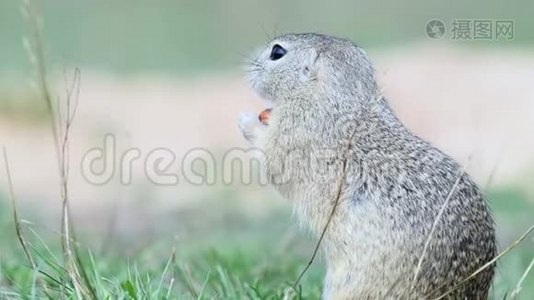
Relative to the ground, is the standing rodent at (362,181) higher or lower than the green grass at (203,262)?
higher

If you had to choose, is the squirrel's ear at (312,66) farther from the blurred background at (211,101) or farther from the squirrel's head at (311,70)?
the blurred background at (211,101)

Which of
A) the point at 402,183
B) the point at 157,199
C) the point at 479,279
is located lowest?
the point at 157,199

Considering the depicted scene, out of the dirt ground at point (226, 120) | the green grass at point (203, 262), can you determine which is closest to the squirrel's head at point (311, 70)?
the green grass at point (203, 262)

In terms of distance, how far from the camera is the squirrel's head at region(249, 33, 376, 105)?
532 centimetres

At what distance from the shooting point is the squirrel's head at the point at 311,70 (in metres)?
5.32

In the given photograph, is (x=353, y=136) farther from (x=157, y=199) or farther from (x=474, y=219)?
(x=157, y=199)

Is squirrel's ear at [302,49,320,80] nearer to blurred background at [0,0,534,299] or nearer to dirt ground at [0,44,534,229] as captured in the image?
blurred background at [0,0,534,299]

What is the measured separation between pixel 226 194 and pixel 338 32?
22.8ft

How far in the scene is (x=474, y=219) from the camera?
4754 mm

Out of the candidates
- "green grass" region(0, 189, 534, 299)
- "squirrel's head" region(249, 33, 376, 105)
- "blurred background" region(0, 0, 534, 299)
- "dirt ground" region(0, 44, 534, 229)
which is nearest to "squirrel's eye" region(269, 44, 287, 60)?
"squirrel's head" region(249, 33, 376, 105)

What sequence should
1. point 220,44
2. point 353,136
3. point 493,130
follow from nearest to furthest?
point 353,136 → point 493,130 → point 220,44

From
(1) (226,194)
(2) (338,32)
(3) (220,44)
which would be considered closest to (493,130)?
(1) (226,194)

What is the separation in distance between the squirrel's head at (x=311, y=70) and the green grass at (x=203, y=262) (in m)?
0.84

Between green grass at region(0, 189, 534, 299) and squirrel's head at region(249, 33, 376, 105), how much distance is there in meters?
0.84
